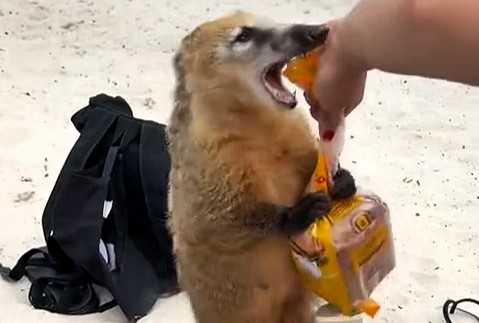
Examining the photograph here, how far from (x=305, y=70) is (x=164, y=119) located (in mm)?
1520

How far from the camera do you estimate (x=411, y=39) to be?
892mm

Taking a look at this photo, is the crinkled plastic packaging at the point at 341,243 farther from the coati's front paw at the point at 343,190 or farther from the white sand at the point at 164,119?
the white sand at the point at 164,119

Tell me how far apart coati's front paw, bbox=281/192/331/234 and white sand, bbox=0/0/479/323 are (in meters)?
0.74

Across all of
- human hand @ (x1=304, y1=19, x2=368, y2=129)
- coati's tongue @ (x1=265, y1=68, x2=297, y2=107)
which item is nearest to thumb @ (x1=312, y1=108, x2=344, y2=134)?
human hand @ (x1=304, y1=19, x2=368, y2=129)

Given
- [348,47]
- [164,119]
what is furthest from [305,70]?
[164,119]

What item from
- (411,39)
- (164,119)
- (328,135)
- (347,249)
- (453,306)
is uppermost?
(411,39)

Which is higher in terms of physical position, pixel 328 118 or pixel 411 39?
pixel 411 39

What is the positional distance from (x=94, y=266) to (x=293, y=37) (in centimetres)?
86

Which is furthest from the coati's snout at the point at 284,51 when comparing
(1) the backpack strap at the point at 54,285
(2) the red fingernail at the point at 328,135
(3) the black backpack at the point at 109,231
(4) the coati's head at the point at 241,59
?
(1) the backpack strap at the point at 54,285

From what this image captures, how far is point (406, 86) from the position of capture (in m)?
2.96

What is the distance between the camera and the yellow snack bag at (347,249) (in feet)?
4.00

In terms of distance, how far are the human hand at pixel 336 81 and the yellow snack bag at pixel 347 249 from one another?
0.10 m

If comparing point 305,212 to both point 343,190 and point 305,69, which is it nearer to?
point 343,190

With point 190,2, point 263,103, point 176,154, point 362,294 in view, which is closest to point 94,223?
point 176,154
